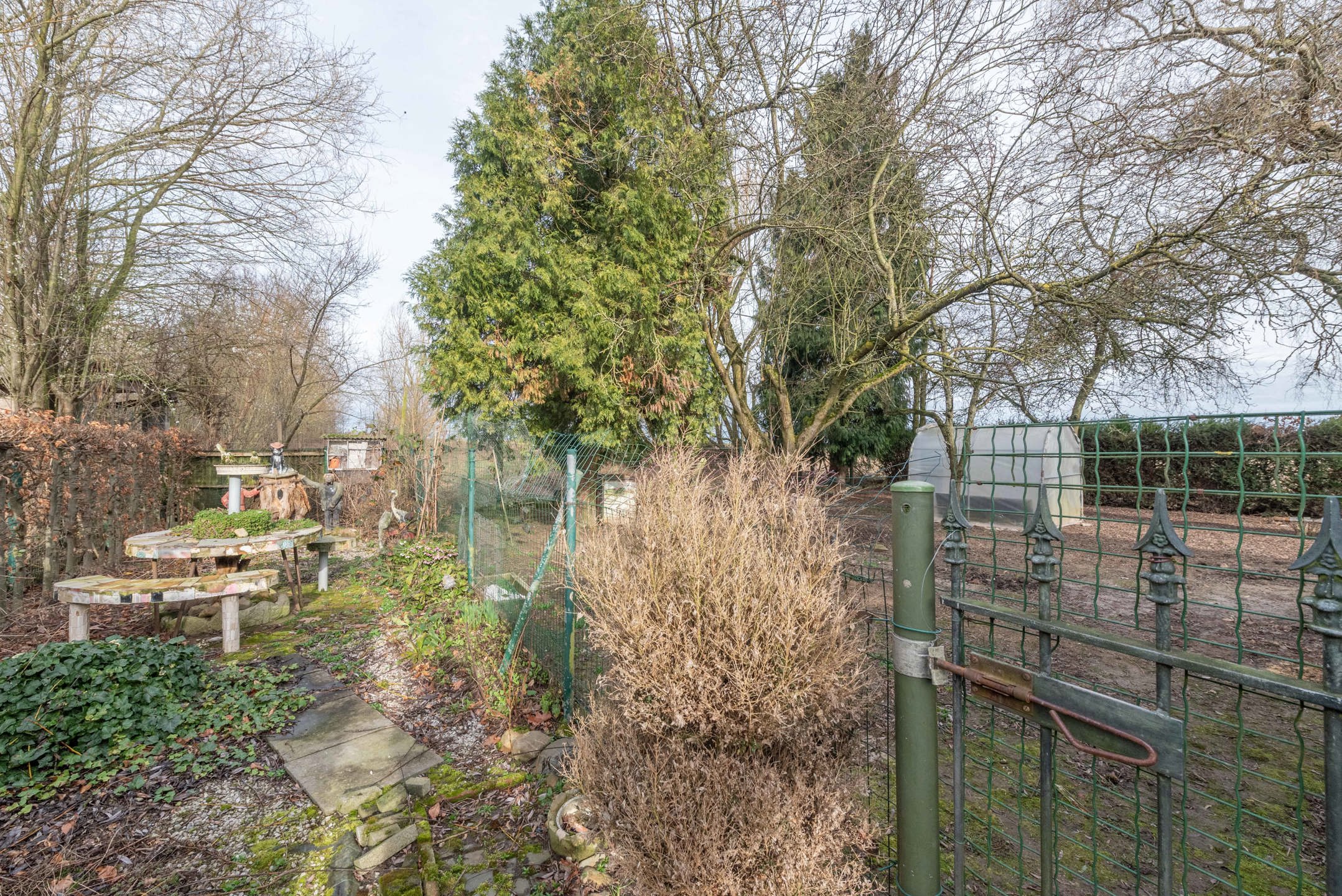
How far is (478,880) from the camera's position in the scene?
255 cm

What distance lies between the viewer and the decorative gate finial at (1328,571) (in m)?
1.10

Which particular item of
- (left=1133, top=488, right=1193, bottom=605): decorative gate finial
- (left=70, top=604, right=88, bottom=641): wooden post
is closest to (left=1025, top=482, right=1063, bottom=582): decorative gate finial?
(left=1133, top=488, right=1193, bottom=605): decorative gate finial

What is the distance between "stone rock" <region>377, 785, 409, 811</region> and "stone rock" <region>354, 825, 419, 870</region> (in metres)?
0.17

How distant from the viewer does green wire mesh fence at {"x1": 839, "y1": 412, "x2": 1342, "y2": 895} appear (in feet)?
4.24

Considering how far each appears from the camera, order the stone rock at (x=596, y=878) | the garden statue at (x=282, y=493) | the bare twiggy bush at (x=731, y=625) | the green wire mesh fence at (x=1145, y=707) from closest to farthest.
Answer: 1. the green wire mesh fence at (x=1145, y=707)
2. the bare twiggy bush at (x=731, y=625)
3. the stone rock at (x=596, y=878)
4. the garden statue at (x=282, y=493)

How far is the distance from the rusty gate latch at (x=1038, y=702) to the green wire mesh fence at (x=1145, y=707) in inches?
2.3

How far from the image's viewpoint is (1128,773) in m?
3.48

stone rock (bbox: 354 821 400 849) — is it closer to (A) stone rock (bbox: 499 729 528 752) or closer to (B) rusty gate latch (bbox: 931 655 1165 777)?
(A) stone rock (bbox: 499 729 528 752)

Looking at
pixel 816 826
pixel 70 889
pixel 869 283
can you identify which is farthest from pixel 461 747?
pixel 869 283

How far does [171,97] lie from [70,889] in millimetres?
9459

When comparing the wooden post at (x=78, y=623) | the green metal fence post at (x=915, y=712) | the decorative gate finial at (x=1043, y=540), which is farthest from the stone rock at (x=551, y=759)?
the wooden post at (x=78, y=623)

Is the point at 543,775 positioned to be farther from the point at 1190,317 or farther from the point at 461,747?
the point at 1190,317

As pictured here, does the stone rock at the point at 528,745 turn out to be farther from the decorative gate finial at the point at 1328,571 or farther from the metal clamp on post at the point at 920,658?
the decorative gate finial at the point at 1328,571

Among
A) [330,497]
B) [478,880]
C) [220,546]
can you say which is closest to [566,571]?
[478,880]
